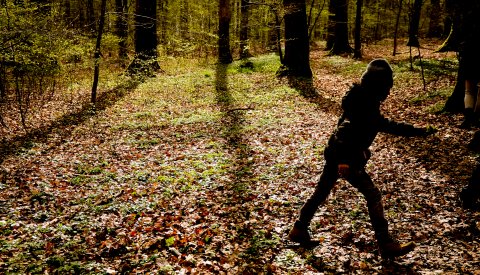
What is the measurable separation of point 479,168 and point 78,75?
60.5 ft

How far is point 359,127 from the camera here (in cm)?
389

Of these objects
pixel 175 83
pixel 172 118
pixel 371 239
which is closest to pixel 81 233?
pixel 371 239

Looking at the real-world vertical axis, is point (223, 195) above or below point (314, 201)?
below

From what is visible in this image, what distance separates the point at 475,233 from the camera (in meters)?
4.66

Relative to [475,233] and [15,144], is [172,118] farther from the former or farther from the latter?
[475,233]

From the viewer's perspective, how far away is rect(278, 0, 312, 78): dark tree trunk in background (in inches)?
640

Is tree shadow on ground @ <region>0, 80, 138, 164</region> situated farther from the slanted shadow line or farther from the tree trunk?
the tree trunk

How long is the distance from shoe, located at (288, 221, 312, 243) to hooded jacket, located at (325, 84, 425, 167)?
3.94 feet

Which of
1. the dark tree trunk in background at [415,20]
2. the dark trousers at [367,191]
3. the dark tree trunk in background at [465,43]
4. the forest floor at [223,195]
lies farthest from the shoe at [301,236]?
the dark tree trunk in background at [415,20]

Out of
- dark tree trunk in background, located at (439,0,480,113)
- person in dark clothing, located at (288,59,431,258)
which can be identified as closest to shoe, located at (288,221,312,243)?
person in dark clothing, located at (288,59,431,258)

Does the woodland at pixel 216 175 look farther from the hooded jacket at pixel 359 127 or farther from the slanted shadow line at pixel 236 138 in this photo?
the hooded jacket at pixel 359 127

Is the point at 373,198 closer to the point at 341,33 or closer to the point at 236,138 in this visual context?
the point at 236,138

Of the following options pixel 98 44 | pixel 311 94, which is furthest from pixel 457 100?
pixel 98 44

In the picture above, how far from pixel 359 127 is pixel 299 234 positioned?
1735 millimetres
